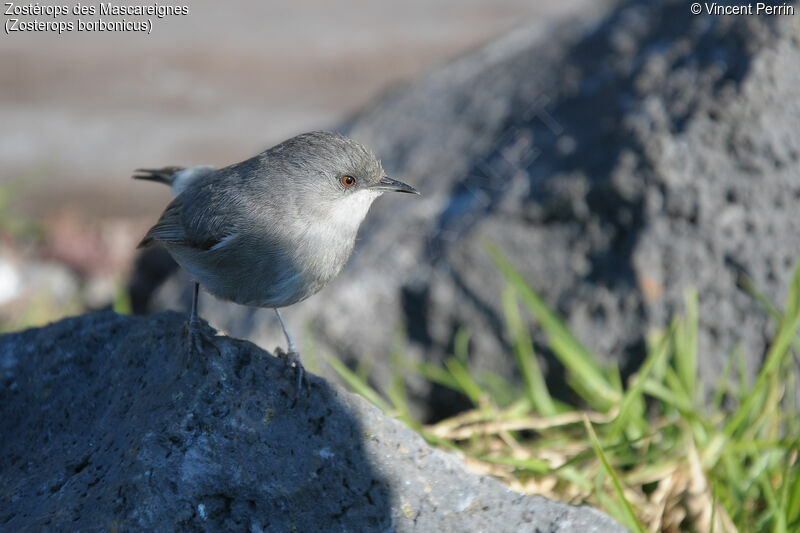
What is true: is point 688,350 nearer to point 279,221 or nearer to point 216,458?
point 279,221

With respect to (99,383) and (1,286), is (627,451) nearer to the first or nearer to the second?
(99,383)

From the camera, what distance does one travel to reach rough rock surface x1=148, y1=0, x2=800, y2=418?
178 inches

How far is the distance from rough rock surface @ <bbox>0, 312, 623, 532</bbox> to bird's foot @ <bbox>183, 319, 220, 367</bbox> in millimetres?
38

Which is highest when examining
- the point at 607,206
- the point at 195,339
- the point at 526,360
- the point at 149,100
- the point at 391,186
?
the point at 149,100

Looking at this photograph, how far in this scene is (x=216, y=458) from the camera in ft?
8.51

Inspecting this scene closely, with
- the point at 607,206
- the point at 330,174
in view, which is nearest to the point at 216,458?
the point at 330,174

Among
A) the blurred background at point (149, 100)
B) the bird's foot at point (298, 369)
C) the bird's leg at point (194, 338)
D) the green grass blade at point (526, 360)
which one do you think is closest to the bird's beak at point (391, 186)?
the bird's foot at point (298, 369)

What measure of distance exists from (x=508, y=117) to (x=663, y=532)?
305cm

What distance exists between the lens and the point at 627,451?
4035mm

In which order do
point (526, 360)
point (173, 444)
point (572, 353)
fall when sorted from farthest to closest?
point (526, 360) < point (572, 353) < point (173, 444)

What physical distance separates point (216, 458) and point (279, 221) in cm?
103

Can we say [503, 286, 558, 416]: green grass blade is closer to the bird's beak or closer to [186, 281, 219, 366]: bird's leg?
the bird's beak

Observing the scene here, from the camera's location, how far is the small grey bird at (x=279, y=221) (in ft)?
10.5

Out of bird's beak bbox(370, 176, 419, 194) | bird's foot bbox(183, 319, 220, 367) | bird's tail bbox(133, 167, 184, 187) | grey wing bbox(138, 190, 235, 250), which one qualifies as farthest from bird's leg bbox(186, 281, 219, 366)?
bird's tail bbox(133, 167, 184, 187)
